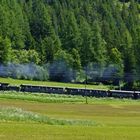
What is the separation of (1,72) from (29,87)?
1544 inches

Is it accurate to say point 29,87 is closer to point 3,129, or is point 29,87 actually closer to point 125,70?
point 125,70

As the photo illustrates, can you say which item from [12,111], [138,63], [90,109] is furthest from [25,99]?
[138,63]

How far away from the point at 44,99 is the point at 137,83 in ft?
229

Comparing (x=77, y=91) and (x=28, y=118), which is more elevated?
(x=28, y=118)

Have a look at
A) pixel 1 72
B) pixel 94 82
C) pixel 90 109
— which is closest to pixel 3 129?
pixel 90 109

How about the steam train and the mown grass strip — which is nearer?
the mown grass strip

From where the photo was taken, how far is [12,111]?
65.6m

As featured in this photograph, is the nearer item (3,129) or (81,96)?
(3,129)

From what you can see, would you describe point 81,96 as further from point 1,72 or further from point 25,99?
point 1,72

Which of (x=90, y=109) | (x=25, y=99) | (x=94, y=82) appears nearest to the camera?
(x=90, y=109)

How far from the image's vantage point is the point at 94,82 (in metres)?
194

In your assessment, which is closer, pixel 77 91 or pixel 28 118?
pixel 28 118

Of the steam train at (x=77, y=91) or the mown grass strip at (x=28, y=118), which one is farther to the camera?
the steam train at (x=77, y=91)

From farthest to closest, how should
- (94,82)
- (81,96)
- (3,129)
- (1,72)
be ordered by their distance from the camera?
1. (94,82)
2. (1,72)
3. (81,96)
4. (3,129)
